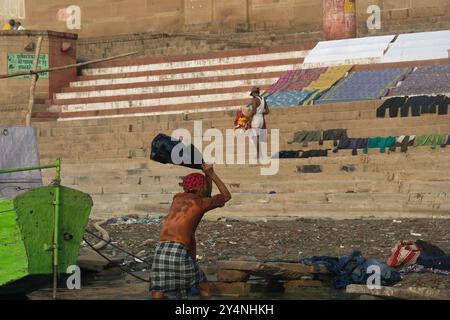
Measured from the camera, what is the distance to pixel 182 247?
11266 millimetres

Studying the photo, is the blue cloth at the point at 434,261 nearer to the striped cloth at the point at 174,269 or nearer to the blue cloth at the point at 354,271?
the blue cloth at the point at 354,271

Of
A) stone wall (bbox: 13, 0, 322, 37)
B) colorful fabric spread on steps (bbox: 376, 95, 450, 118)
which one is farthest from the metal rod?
stone wall (bbox: 13, 0, 322, 37)

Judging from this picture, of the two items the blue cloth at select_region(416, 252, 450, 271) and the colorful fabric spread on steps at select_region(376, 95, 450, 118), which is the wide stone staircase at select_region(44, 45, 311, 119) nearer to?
the colorful fabric spread on steps at select_region(376, 95, 450, 118)

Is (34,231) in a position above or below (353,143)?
below

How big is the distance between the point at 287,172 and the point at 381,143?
1.62m

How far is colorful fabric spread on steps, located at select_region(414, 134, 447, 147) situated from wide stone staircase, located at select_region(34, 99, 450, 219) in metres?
0.13

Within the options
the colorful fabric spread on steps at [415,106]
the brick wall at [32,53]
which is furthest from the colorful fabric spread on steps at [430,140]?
the brick wall at [32,53]

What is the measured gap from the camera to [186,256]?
1127 cm

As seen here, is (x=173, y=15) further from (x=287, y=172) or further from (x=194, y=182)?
(x=194, y=182)

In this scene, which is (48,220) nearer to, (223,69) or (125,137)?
(125,137)

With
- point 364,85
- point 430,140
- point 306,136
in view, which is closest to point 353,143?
point 306,136
